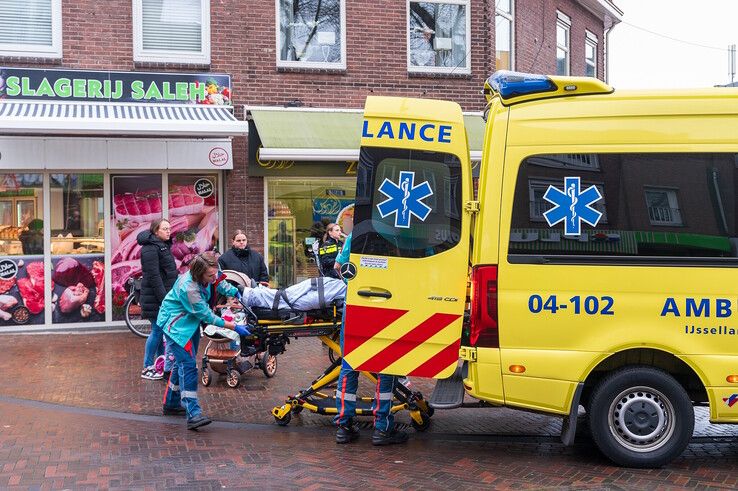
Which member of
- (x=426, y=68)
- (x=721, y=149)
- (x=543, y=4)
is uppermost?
(x=543, y=4)

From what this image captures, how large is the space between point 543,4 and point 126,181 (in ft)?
31.9

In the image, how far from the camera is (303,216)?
1383 centimetres

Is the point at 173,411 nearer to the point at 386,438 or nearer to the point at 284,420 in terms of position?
the point at 284,420

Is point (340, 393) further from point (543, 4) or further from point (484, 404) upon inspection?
point (543, 4)

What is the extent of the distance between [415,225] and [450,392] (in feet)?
4.82

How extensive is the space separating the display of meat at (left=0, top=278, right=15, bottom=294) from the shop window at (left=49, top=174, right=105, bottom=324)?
585 millimetres

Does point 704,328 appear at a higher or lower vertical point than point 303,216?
lower

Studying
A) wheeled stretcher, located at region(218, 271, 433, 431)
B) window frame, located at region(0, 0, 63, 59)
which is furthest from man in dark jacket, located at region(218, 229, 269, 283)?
window frame, located at region(0, 0, 63, 59)

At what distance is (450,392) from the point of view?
687 cm

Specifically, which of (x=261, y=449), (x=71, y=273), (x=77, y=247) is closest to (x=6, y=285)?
(x=71, y=273)

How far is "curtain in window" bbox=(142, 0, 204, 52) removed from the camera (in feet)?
43.4

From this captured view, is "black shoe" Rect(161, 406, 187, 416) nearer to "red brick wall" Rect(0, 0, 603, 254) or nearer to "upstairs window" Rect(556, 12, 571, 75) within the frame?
"red brick wall" Rect(0, 0, 603, 254)

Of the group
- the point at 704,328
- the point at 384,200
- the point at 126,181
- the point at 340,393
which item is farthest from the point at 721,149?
the point at 126,181

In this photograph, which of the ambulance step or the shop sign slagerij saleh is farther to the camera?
the shop sign slagerij saleh
